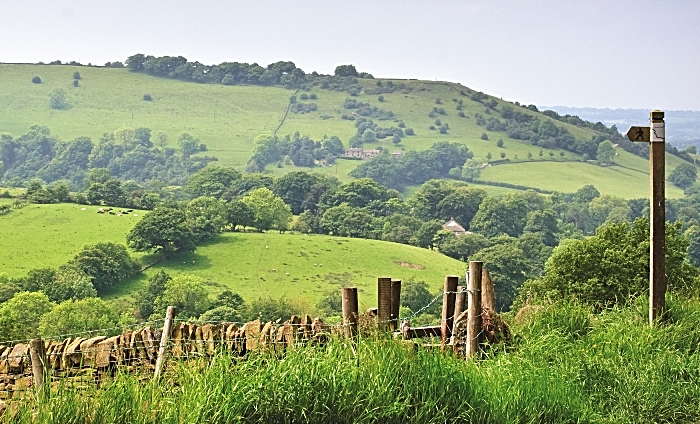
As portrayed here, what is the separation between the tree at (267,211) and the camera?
130m

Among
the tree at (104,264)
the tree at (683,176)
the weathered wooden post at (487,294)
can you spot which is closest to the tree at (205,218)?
the tree at (104,264)

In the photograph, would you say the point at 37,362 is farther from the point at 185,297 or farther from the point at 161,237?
the point at 161,237

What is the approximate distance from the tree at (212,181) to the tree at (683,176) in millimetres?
99980

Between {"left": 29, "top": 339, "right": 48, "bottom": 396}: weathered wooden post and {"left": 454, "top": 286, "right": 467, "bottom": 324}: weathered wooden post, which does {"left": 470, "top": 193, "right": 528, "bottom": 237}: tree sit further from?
{"left": 29, "top": 339, "right": 48, "bottom": 396}: weathered wooden post

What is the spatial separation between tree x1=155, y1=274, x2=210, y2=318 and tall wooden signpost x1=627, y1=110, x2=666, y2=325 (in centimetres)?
7410

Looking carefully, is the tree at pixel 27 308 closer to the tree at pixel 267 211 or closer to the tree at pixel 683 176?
the tree at pixel 267 211

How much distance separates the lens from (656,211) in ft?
32.7

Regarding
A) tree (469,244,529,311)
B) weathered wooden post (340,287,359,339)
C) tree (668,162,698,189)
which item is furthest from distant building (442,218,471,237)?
weathered wooden post (340,287,359,339)

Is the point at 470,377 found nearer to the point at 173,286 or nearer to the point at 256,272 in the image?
the point at 173,286

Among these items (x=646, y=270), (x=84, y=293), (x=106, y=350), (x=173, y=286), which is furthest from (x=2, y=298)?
(x=106, y=350)

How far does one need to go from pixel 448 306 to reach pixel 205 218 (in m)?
110

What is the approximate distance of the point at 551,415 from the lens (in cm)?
724

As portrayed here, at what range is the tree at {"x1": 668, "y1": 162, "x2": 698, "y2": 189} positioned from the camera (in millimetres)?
193250

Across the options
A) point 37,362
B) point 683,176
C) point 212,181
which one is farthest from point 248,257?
point 683,176
